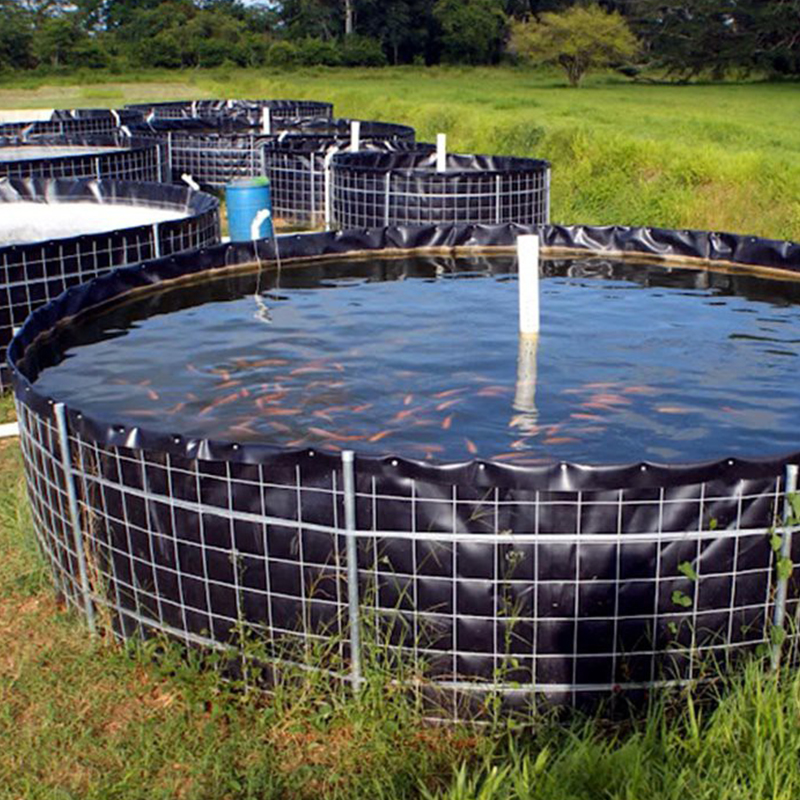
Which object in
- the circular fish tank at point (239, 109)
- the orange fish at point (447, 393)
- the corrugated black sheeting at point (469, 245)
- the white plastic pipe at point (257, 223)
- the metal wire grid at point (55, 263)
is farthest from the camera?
the circular fish tank at point (239, 109)

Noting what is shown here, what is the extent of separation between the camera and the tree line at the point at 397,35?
203 ft

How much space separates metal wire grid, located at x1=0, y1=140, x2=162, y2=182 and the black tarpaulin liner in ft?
11.8

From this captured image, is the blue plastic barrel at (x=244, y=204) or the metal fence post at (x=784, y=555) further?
the blue plastic barrel at (x=244, y=204)

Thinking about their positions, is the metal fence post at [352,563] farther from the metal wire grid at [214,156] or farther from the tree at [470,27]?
the tree at [470,27]

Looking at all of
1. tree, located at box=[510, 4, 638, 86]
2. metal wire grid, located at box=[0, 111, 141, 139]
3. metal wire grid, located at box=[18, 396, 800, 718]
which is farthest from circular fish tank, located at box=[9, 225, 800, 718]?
tree, located at box=[510, 4, 638, 86]

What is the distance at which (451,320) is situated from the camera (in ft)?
32.7

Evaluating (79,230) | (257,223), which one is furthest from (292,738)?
(79,230)

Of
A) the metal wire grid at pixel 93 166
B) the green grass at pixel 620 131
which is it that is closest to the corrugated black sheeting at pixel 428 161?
the green grass at pixel 620 131

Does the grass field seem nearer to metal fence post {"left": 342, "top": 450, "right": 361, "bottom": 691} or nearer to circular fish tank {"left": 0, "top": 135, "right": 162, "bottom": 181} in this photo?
metal fence post {"left": 342, "top": 450, "right": 361, "bottom": 691}

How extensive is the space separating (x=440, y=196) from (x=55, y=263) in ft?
21.2

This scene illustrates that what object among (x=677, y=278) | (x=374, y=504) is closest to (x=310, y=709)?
(x=374, y=504)

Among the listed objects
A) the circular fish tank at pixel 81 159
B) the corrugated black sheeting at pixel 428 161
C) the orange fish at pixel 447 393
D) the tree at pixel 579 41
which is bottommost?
the orange fish at pixel 447 393

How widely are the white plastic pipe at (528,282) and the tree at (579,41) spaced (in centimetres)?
5338

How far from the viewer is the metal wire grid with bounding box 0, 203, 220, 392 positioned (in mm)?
9883
